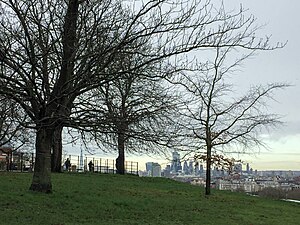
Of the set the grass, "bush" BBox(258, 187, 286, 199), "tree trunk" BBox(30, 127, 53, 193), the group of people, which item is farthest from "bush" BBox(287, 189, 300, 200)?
"tree trunk" BBox(30, 127, 53, 193)

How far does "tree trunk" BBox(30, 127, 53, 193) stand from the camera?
15500mm

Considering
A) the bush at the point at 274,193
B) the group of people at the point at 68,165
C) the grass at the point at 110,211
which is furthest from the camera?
the group of people at the point at 68,165

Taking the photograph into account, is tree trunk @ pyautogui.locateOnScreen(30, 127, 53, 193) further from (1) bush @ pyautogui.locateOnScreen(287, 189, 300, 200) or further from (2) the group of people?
(2) the group of people

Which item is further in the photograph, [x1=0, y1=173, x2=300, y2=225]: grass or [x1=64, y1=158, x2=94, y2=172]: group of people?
[x1=64, y1=158, x2=94, y2=172]: group of people

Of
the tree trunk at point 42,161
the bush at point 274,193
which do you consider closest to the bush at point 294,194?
the bush at point 274,193

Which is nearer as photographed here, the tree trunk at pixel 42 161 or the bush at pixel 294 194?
the tree trunk at pixel 42 161

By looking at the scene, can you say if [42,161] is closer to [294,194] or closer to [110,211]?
[110,211]

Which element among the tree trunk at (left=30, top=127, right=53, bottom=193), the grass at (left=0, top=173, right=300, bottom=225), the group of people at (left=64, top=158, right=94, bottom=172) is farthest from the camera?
the group of people at (left=64, top=158, right=94, bottom=172)

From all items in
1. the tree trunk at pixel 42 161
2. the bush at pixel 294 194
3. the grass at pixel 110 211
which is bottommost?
the bush at pixel 294 194

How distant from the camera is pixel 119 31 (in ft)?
41.3

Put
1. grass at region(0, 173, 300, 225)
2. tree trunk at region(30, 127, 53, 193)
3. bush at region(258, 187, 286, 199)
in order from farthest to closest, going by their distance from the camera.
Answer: bush at region(258, 187, 286, 199), tree trunk at region(30, 127, 53, 193), grass at region(0, 173, 300, 225)

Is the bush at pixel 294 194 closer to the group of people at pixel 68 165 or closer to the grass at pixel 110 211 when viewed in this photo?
the grass at pixel 110 211

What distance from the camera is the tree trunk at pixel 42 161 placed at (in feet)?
50.9

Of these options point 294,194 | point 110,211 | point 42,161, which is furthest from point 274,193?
point 42,161
